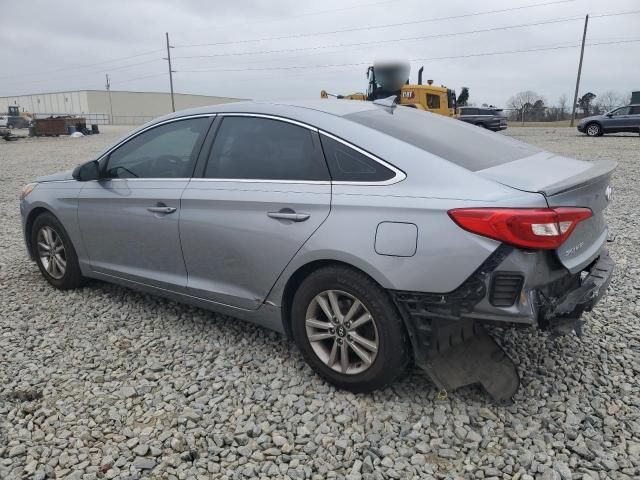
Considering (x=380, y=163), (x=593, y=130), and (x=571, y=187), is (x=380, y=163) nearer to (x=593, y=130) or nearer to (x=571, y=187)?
(x=571, y=187)

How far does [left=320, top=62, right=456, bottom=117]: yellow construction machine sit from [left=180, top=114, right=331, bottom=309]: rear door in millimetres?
17107

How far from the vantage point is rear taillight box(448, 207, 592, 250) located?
7.46 feet

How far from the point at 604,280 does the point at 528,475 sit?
1198mm

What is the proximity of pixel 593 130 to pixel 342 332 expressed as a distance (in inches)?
972

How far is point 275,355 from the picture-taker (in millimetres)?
3338

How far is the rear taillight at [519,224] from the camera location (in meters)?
2.27

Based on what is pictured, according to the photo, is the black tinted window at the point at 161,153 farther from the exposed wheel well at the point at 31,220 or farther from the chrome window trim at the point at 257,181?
the exposed wheel well at the point at 31,220

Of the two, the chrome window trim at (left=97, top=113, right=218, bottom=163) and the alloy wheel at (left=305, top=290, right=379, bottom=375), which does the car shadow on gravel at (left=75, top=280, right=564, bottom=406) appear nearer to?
the alloy wheel at (left=305, top=290, right=379, bottom=375)

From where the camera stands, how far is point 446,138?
298cm

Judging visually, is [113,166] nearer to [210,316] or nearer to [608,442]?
[210,316]

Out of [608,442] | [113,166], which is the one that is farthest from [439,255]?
[113,166]

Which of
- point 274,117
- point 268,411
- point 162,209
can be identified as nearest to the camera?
point 268,411

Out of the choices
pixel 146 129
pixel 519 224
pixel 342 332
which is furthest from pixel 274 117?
pixel 519 224

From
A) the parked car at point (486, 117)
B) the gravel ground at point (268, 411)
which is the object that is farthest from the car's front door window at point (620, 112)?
the gravel ground at point (268, 411)
